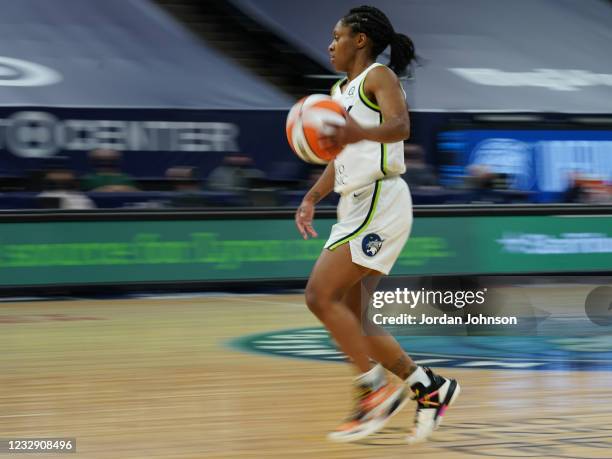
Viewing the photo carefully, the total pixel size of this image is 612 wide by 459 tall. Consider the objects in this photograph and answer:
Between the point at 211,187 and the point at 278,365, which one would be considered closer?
the point at 278,365

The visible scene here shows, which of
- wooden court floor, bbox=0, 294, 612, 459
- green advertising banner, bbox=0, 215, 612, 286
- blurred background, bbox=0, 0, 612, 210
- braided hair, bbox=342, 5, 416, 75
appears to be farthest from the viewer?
blurred background, bbox=0, 0, 612, 210

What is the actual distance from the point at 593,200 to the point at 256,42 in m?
7.14

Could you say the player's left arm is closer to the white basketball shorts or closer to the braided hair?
the braided hair

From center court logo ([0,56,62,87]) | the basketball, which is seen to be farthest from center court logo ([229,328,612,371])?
center court logo ([0,56,62,87])

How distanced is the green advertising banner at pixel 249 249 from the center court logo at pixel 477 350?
12.1 ft

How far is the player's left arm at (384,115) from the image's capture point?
4.75m

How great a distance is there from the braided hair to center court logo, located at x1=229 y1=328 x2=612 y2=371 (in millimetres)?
2812

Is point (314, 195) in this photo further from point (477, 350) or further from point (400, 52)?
point (477, 350)

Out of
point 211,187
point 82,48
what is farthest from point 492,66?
point 211,187

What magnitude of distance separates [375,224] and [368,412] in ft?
2.64

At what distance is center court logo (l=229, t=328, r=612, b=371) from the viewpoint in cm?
765

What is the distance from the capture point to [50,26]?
18.3m

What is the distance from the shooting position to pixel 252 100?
1769 cm

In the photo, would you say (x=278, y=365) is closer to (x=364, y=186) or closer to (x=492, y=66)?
(x=364, y=186)
